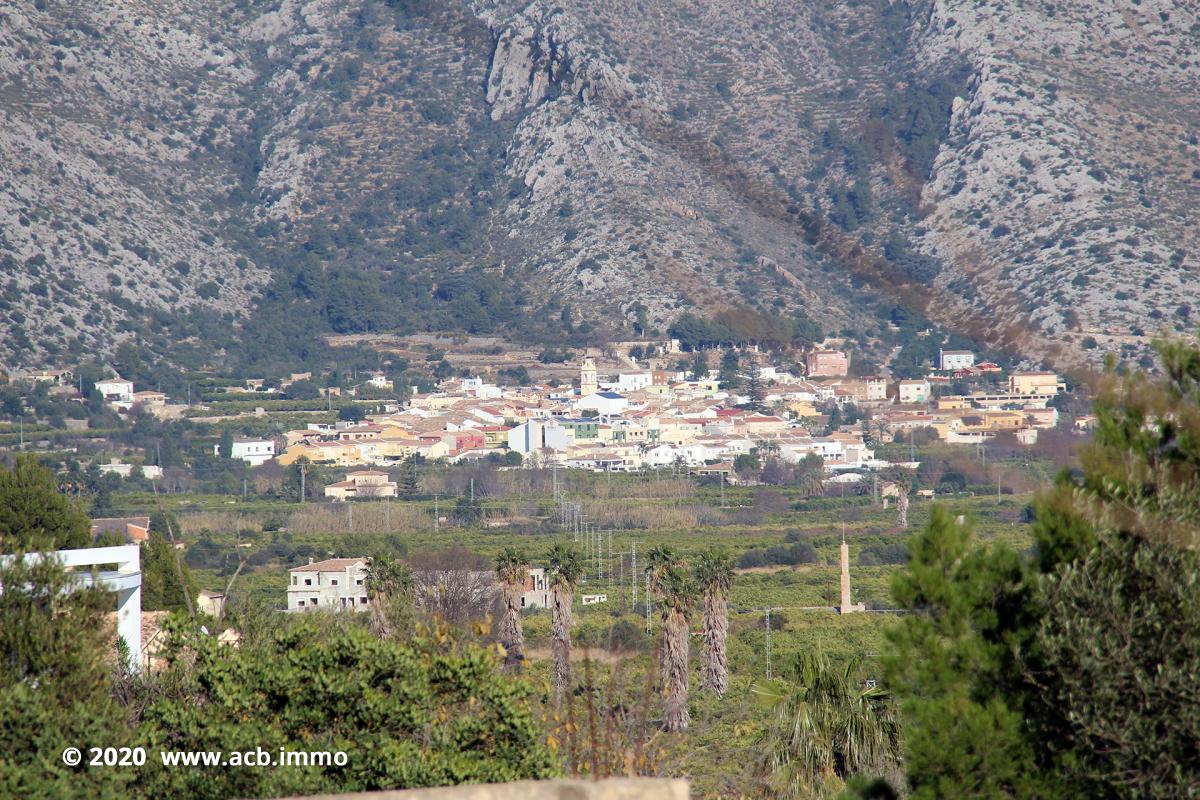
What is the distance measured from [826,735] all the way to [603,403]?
62.8 metres

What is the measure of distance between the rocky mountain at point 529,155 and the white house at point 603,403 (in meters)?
3.59

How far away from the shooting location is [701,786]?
12.6m

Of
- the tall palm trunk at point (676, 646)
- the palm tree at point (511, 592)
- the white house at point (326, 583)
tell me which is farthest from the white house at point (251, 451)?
the tall palm trunk at point (676, 646)

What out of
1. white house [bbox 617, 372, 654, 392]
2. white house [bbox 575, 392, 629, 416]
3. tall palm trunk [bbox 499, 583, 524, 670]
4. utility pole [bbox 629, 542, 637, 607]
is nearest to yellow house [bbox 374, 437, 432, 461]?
white house [bbox 575, 392, 629, 416]

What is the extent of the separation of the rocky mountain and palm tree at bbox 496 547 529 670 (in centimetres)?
928

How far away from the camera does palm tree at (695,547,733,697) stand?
24.4 m

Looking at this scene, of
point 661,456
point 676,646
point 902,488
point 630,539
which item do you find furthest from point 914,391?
point 661,456

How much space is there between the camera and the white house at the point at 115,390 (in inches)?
2657

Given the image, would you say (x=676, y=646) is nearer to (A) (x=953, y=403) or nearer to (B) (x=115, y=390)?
(A) (x=953, y=403)

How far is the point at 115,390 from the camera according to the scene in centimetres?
6825

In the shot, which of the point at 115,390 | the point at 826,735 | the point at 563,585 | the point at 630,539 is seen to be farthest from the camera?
the point at 115,390

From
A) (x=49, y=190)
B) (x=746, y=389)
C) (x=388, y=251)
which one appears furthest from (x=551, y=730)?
(x=388, y=251)

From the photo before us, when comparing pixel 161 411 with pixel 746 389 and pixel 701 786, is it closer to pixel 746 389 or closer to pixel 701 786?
pixel 746 389

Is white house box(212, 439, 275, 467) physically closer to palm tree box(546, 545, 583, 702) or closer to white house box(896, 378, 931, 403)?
white house box(896, 378, 931, 403)
